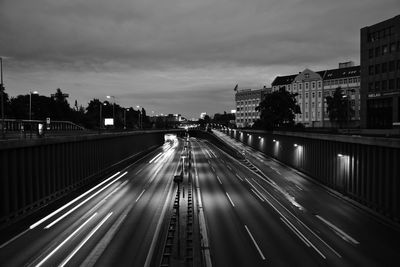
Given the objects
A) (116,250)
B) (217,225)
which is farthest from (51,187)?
(217,225)

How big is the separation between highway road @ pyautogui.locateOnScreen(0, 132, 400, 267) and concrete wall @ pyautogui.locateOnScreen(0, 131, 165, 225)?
183cm

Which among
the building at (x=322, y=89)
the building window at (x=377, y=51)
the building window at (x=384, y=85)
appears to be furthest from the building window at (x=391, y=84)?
the building at (x=322, y=89)

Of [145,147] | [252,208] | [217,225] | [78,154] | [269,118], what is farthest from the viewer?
[145,147]

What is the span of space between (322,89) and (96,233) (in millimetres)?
152419

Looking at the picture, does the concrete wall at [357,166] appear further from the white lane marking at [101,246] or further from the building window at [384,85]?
the building window at [384,85]

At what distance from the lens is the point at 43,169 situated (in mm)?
29953

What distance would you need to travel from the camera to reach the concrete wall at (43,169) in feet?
80.0

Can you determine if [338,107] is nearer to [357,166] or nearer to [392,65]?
[392,65]

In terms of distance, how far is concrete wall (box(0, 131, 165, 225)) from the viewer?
2439cm

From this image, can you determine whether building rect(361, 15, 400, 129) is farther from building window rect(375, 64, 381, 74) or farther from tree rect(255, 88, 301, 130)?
tree rect(255, 88, 301, 130)

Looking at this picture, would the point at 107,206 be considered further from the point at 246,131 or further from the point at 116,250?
the point at 246,131

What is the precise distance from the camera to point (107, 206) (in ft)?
99.6

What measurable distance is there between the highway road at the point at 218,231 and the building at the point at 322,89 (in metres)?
123

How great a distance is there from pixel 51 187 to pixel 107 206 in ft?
20.1
